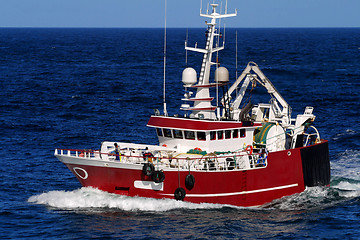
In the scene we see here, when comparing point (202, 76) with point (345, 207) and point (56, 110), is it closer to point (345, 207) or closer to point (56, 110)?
point (345, 207)

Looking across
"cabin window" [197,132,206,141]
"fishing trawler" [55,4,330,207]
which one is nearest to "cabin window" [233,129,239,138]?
"fishing trawler" [55,4,330,207]

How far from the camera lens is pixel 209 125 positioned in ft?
114

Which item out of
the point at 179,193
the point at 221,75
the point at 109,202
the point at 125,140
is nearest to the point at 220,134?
the point at 221,75

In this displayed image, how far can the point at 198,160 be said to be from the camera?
110 ft

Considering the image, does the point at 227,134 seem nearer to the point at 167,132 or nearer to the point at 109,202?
the point at 167,132

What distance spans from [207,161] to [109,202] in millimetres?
5879

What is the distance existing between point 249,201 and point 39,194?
12.6 meters

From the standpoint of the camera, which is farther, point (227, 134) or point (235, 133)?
point (235, 133)

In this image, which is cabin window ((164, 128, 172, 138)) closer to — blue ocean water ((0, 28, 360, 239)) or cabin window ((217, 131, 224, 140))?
cabin window ((217, 131, 224, 140))

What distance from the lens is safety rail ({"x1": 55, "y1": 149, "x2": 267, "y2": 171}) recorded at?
3344 cm

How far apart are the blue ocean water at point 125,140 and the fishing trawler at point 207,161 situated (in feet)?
2.30

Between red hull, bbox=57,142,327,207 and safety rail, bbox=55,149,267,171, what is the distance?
443mm

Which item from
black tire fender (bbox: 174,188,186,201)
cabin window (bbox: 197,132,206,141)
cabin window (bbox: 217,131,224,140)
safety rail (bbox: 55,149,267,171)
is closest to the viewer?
black tire fender (bbox: 174,188,186,201)

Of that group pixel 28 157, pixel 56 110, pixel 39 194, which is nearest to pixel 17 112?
pixel 56 110
